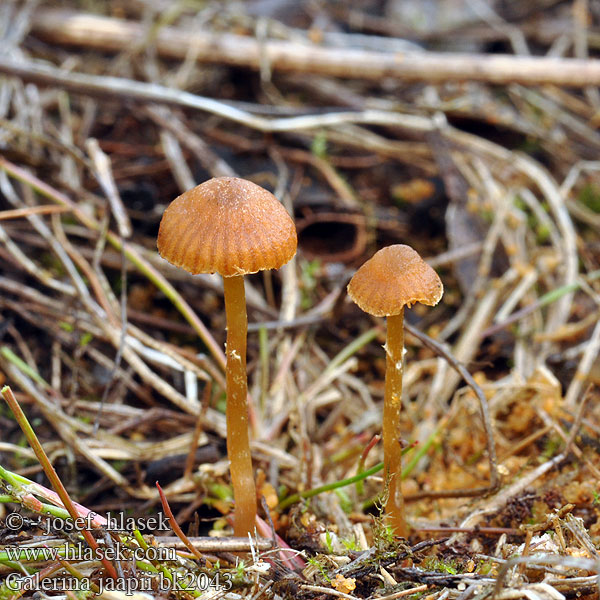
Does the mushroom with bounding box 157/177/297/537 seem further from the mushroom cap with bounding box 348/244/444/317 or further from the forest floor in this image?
the forest floor

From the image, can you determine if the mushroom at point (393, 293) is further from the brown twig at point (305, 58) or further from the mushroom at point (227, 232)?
the brown twig at point (305, 58)

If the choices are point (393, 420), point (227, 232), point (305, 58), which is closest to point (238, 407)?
point (393, 420)

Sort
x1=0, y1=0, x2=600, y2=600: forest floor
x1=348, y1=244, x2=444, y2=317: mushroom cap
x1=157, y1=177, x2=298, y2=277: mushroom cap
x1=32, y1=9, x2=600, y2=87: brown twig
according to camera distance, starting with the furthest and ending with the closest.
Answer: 1. x1=32, y1=9, x2=600, y2=87: brown twig
2. x1=0, y1=0, x2=600, y2=600: forest floor
3. x1=348, y1=244, x2=444, y2=317: mushroom cap
4. x1=157, y1=177, x2=298, y2=277: mushroom cap

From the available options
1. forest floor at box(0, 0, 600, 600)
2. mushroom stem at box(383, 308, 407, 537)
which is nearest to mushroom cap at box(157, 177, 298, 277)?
mushroom stem at box(383, 308, 407, 537)

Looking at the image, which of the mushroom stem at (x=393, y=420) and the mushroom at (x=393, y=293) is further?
the mushroom stem at (x=393, y=420)

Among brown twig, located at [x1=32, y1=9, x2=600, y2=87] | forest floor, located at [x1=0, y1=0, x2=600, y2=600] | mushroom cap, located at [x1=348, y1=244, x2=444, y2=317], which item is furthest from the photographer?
brown twig, located at [x1=32, y1=9, x2=600, y2=87]

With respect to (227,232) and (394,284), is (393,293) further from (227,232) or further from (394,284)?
(227,232)

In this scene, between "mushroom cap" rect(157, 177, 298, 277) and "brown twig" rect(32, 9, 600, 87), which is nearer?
"mushroom cap" rect(157, 177, 298, 277)

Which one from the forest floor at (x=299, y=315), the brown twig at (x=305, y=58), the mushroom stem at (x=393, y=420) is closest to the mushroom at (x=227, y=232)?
the mushroom stem at (x=393, y=420)

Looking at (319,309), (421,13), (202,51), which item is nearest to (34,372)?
(319,309)
